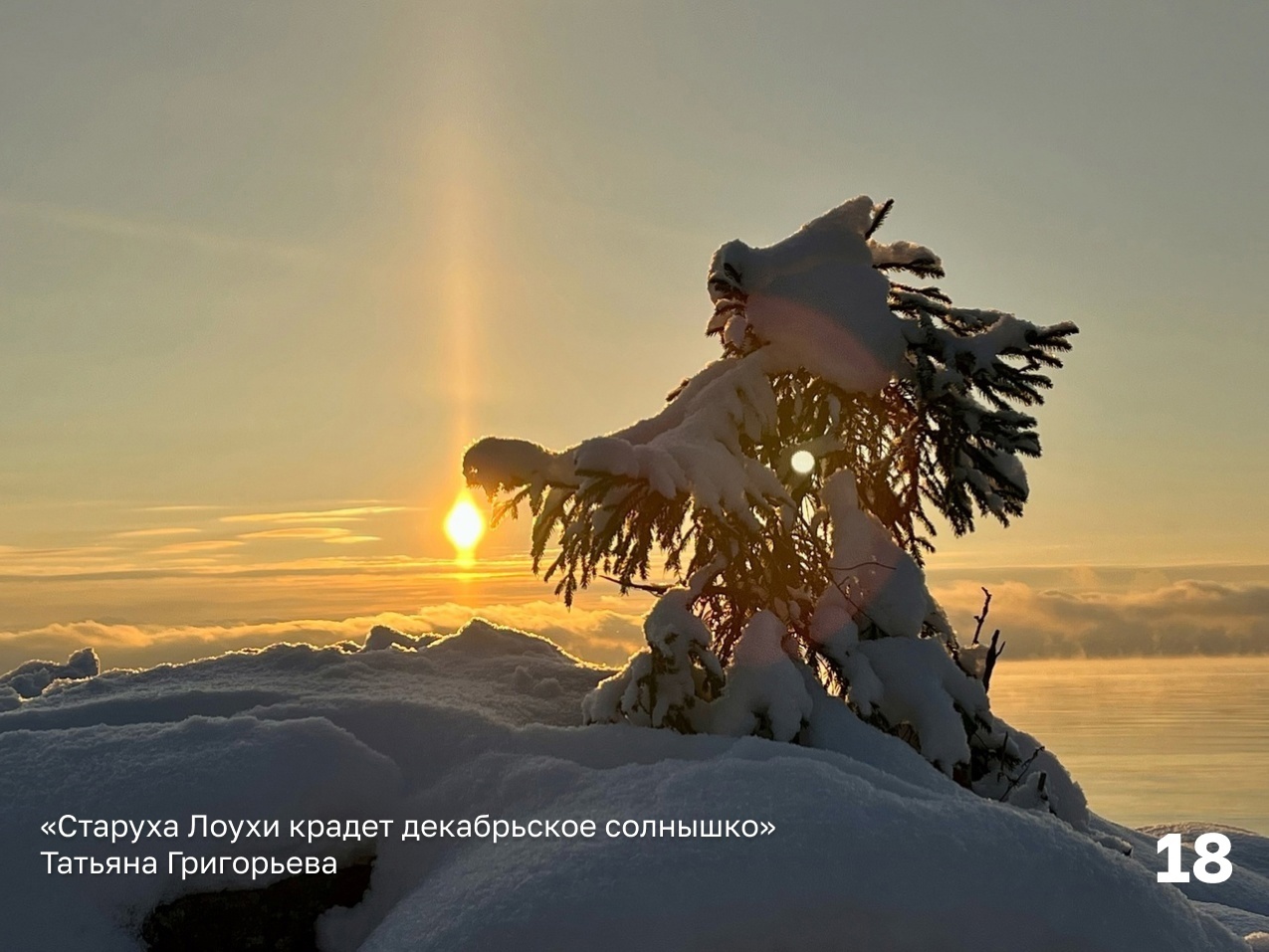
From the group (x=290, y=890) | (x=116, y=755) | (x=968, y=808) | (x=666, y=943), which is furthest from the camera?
(x=116, y=755)

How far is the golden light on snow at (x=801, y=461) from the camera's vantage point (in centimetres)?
964

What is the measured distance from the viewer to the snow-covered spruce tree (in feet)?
26.0

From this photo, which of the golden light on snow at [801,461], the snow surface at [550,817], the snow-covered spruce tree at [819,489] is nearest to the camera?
the snow surface at [550,817]

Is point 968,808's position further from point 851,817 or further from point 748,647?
point 748,647

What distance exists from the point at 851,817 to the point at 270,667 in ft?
17.3

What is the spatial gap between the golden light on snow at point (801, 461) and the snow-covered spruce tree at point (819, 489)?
2 cm

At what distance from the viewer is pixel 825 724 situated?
7.66 metres

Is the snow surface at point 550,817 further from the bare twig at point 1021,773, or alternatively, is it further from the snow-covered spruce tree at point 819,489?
the bare twig at point 1021,773

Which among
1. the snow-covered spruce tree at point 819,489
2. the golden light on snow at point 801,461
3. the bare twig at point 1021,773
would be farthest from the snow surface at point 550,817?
the golden light on snow at point 801,461

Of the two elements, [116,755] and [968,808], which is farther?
[116,755]

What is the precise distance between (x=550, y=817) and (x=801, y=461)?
16.1ft

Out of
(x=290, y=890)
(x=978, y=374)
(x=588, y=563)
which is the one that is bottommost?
(x=290, y=890)

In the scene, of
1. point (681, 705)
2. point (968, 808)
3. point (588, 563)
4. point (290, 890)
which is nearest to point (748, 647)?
point (681, 705)

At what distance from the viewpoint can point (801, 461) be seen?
9664mm
